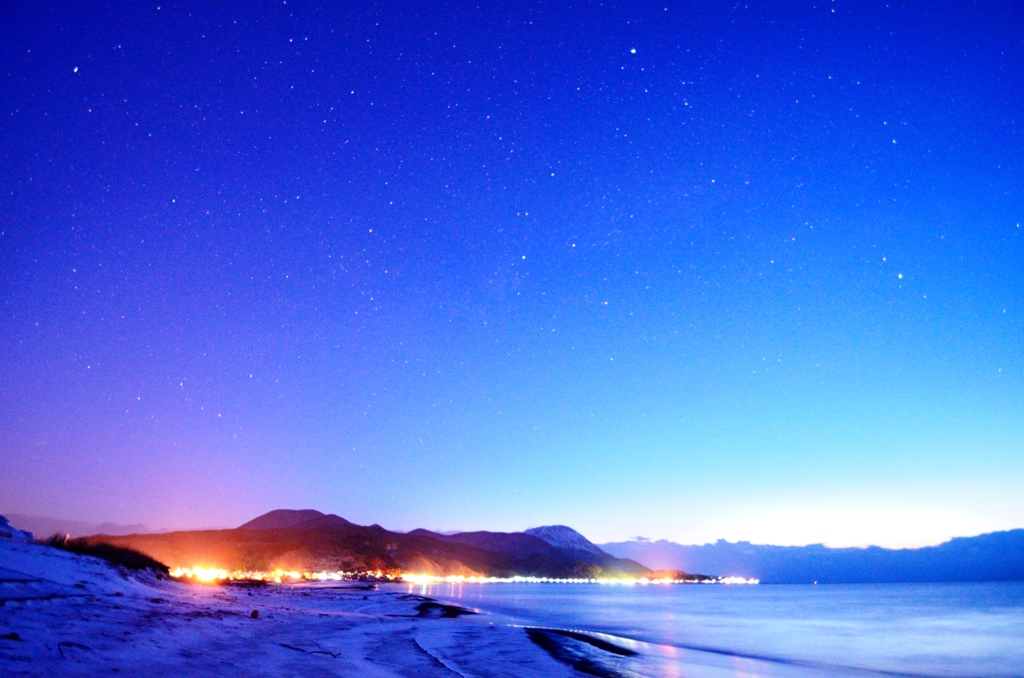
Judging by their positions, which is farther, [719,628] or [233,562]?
[233,562]

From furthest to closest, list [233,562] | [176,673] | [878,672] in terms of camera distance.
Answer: [233,562], [878,672], [176,673]

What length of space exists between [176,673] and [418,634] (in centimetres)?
1545

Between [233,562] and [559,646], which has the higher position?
[559,646]

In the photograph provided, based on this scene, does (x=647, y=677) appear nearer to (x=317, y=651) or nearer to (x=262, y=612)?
(x=317, y=651)

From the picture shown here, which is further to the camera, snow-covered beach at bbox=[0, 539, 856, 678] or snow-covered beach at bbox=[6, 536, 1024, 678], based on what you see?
snow-covered beach at bbox=[6, 536, 1024, 678]

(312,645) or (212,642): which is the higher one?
(212,642)

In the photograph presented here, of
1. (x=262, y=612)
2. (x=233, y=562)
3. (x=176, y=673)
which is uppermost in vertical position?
(x=176, y=673)

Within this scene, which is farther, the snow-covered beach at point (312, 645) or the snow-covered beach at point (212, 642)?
the snow-covered beach at point (312, 645)

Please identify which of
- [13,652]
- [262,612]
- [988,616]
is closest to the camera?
[13,652]

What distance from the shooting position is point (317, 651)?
13414 millimetres

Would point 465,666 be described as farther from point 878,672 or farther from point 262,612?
point 878,672

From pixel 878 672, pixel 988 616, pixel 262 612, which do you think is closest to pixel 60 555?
pixel 262 612

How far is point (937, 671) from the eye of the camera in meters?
24.5

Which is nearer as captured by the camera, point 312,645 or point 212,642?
point 212,642
